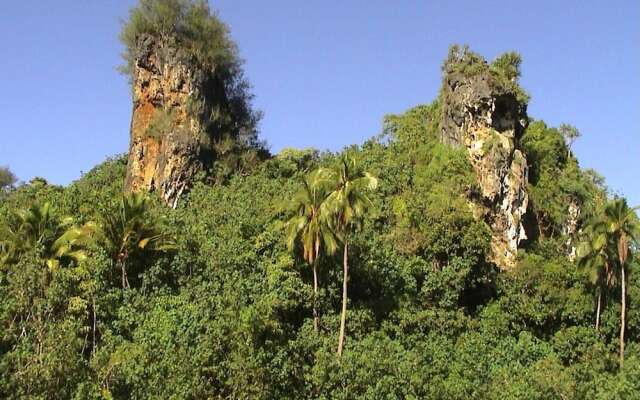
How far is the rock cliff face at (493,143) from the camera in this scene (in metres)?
37.1

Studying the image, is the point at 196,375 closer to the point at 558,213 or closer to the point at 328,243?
the point at 328,243

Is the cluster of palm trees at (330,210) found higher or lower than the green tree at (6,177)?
lower

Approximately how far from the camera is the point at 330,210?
86.8 feet

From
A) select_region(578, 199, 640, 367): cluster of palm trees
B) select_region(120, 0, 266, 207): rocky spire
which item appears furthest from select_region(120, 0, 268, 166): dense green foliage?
select_region(578, 199, 640, 367): cluster of palm trees

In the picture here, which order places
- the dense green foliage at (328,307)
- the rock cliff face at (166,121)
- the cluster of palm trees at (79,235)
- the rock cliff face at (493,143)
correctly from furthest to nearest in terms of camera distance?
the rock cliff face at (166,121)
the rock cliff face at (493,143)
the cluster of palm trees at (79,235)
the dense green foliage at (328,307)

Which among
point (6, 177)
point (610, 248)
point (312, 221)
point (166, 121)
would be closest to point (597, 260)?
point (610, 248)

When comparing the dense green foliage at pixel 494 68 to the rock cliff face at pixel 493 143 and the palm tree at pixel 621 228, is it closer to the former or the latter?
the rock cliff face at pixel 493 143

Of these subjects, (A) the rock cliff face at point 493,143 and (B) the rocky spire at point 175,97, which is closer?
(A) the rock cliff face at point 493,143

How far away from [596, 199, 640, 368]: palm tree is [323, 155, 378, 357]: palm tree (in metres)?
11.5

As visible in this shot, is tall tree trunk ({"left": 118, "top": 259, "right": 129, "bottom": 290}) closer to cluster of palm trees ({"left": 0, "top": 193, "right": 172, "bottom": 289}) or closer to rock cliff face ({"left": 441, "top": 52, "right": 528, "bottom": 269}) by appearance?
cluster of palm trees ({"left": 0, "top": 193, "right": 172, "bottom": 289})

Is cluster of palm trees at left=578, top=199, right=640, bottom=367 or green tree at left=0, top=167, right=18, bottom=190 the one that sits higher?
green tree at left=0, top=167, right=18, bottom=190

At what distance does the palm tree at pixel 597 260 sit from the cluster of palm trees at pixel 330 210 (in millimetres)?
11388

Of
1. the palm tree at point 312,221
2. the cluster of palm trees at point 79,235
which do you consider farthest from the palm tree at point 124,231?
the palm tree at point 312,221

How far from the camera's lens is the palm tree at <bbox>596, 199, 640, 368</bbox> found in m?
30.9
